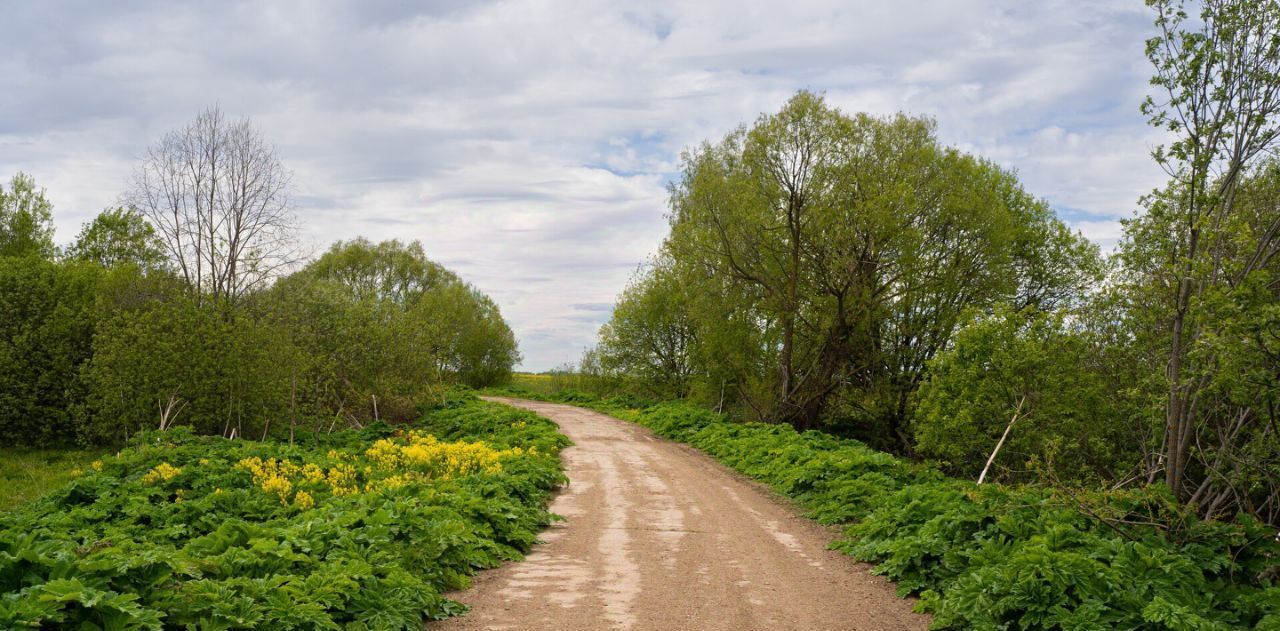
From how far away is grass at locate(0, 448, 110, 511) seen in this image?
18.9 meters

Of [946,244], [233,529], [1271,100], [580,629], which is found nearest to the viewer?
[580,629]

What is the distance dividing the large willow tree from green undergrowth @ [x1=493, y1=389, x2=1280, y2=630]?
51.9ft

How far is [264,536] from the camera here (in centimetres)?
841

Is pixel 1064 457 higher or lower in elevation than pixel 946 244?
lower

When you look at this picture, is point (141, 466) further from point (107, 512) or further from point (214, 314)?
point (214, 314)

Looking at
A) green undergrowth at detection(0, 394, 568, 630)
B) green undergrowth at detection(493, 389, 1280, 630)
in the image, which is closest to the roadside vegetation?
green undergrowth at detection(0, 394, 568, 630)

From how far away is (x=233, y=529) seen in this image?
845 cm

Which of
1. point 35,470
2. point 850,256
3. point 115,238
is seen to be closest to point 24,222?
point 115,238

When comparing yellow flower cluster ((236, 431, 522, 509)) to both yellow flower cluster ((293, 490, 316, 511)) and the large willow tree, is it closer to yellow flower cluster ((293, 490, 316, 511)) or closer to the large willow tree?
yellow flower cluster ((293, 490, 316, 511))

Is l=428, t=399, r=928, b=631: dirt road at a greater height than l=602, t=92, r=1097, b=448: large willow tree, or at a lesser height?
lesser

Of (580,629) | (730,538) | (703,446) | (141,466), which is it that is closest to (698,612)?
(580,629)

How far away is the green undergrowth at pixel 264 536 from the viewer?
19.1 feet

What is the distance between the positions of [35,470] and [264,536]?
19994 mm

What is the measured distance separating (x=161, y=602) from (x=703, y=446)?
21256mm
